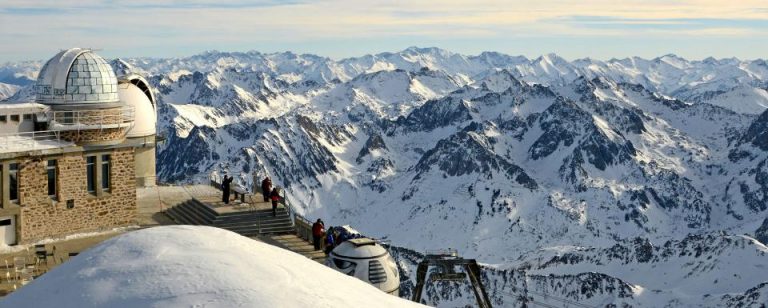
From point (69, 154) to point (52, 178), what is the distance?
1.46 metres

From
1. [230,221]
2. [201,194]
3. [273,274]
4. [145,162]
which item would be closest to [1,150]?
[230,221]

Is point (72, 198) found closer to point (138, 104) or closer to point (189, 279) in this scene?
point (138, 104)

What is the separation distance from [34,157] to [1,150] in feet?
5.19

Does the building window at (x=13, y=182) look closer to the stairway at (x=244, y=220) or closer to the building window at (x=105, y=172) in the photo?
the building window at (x=105, y=172)

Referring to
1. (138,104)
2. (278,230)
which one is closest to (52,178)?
(278,230)

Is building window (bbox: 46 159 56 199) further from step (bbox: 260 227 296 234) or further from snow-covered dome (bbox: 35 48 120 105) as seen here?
step (bbox: 260 227 296 234)

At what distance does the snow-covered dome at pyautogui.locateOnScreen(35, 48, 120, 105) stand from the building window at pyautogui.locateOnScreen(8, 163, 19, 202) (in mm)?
5414

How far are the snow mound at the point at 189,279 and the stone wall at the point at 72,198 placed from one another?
23.1 m

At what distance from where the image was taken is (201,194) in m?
52.3

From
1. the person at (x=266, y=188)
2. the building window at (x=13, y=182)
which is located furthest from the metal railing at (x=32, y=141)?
the person at (x=266, y=188)

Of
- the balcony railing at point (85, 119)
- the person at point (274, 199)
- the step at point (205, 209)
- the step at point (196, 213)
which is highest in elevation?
the balcony railing at point (85, 119)

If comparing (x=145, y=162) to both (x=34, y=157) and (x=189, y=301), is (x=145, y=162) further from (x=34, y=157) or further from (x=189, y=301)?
(x=189, y=301)

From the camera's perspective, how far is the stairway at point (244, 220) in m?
43.6

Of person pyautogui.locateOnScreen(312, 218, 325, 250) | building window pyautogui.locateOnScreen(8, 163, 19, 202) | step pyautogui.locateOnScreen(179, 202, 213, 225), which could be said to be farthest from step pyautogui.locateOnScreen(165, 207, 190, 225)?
building window pyautogui.locateOnScreen(8, 163, 19, 202)
